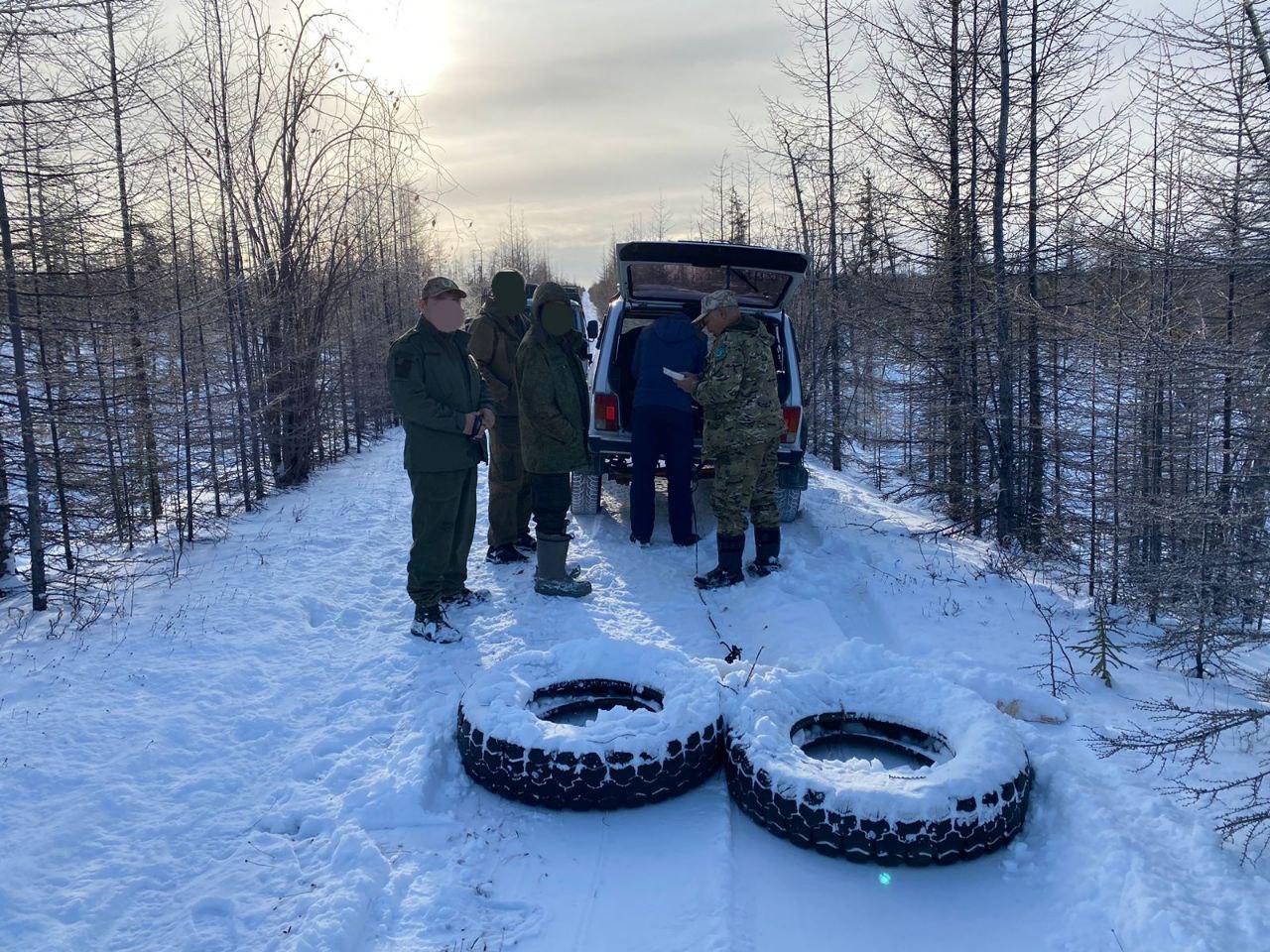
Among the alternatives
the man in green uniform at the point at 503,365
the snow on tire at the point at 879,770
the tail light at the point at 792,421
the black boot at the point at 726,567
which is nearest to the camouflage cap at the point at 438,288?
the man in green uniform at the point at 503,365

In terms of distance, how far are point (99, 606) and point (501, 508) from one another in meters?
3.00

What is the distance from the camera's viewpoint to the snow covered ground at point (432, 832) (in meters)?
2.35

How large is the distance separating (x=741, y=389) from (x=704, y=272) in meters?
1.56

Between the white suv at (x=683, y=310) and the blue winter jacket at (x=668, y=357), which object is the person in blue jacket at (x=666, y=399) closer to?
the blue winter jacket at (x=668, y=357)

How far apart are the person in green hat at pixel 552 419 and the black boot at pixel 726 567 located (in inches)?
36.1

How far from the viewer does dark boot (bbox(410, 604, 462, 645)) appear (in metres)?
4.72

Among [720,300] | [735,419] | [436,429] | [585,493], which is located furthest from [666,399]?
[585,493]

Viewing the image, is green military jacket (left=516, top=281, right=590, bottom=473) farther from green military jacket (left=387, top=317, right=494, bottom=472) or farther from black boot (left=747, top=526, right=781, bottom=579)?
black boot (left=747, top=526, right=781, bottom=579)

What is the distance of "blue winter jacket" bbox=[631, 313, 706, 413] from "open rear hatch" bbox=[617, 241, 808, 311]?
1.94 feet

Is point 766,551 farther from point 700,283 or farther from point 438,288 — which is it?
point 438,288

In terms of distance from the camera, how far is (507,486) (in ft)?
20.8

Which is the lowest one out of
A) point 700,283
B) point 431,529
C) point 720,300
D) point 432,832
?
point 432,832

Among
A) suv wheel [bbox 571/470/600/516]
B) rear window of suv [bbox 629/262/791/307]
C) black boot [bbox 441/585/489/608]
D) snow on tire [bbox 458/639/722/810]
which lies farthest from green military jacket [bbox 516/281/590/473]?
suv wheel [bbox 571/470/600/516]

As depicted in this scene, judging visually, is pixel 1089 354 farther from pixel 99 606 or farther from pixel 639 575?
pixel 99 606
